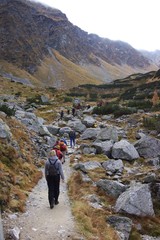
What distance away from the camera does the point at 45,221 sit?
37.5ft

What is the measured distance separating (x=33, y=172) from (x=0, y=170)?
393 cm

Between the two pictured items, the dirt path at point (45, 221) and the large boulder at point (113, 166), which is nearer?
the dirt path at point (45, 221)

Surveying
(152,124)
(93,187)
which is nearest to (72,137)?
(152,124)

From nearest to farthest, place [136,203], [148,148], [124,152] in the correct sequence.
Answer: [136,203] < [124,152] < [148,148]

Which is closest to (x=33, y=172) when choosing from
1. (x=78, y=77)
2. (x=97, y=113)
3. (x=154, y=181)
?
(x=154, y=181)

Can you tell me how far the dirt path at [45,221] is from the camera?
Result: 34.0 feet

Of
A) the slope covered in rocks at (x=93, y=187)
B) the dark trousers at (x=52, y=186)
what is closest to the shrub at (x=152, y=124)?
the slope covered in rocks at (x=93, y=187)

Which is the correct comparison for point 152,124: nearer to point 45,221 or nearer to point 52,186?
point 52,186

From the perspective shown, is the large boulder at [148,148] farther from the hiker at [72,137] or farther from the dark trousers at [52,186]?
the dark trousers at [52,186]

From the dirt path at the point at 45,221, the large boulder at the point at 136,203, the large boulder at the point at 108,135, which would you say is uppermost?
the large boulder at the point at 136,203

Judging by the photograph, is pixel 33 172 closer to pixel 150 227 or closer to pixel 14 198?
pixel 14 198

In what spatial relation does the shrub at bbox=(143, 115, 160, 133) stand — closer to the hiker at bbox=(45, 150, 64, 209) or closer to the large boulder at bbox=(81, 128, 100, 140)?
the large boulder at bbox=(81, 128, 100, 140)

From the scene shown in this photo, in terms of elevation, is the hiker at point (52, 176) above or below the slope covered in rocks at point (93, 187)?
above

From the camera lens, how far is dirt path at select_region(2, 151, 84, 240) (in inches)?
408
